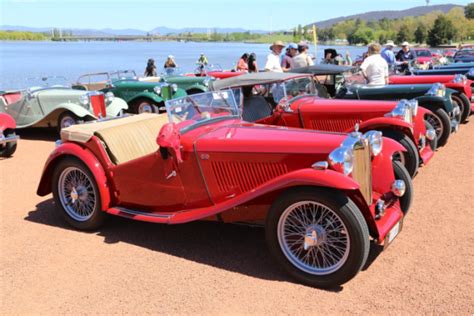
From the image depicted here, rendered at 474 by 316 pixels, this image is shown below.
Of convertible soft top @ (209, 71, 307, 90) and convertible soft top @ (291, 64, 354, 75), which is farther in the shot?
convertible soft top @ (291, 64, 354, 75)

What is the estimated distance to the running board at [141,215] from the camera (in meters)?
4.54

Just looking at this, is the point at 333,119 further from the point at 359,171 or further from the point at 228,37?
the point at 228,37

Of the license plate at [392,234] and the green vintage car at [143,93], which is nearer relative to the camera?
the license plate at [392,234]

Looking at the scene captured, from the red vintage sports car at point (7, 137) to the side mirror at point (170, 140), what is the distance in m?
5.40

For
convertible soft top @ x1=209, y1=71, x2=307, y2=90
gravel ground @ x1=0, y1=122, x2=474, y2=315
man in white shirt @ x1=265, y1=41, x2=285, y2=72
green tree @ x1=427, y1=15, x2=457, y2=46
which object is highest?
green tree @ x1=427, y1=15, x2=457, y2=46

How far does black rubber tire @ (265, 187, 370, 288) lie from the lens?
354 centimetres

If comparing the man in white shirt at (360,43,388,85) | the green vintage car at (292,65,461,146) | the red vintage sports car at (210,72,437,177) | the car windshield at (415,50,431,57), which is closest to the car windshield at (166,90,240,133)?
the red vintage sports car at (210,72,437,177)

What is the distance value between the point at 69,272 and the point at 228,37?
173825mm

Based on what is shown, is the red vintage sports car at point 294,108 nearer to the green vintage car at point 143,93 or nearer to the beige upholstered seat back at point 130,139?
the beige upholstered seat back at point 130,139

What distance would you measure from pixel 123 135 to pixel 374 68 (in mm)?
5312

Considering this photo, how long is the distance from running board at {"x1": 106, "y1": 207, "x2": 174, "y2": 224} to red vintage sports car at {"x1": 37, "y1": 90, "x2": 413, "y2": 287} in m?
0.01

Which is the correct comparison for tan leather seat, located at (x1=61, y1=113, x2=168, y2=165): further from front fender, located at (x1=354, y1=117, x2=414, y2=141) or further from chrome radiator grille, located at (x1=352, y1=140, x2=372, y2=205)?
front fender, located at (x1=354, y1=117, x2=414, y2=141)

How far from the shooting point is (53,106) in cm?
1073

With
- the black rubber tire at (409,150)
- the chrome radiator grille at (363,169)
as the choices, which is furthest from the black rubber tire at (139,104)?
the chrome radiator grille at (363,169)
